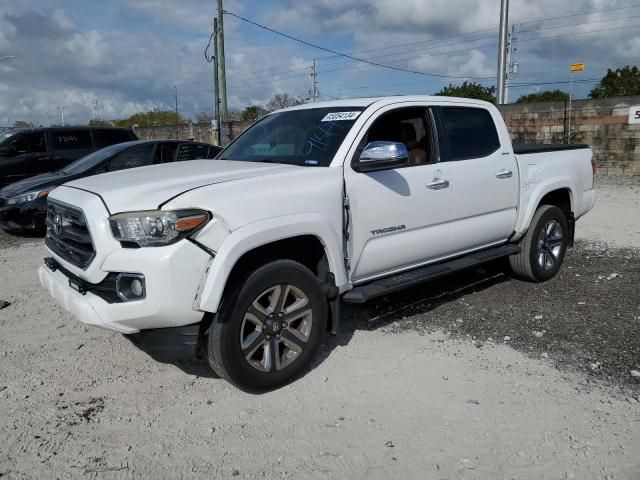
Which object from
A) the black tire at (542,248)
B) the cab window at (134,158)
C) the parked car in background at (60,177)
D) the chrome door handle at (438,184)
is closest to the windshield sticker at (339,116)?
the chrome door handle at (438,184)

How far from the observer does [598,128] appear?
1560 cm

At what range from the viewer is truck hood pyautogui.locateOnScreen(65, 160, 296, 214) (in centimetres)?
322

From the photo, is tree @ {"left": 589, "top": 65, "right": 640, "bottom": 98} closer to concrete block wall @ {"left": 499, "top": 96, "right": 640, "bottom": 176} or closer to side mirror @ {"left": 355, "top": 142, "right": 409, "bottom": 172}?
concrete block wall @ {"left": 499, "top": 96, "right": 640, "bottom": 176}

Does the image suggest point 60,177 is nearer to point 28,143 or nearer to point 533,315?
point 28,143

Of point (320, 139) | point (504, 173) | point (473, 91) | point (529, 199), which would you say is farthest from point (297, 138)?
point (473, 91)

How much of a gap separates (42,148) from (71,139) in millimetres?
587

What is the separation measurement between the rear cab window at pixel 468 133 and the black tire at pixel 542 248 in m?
1.02

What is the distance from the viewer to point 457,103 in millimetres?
5039

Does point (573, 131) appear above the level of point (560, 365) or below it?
above

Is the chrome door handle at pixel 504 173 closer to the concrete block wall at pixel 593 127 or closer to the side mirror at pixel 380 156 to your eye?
the side mirror at pixel 380 156

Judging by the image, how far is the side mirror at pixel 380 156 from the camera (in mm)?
3820

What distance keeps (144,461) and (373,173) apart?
94.0 inches

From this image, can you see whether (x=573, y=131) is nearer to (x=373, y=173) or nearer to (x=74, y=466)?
(x=373, y=173)

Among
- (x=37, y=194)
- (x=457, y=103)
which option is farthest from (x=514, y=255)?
(x=37, y=194)
